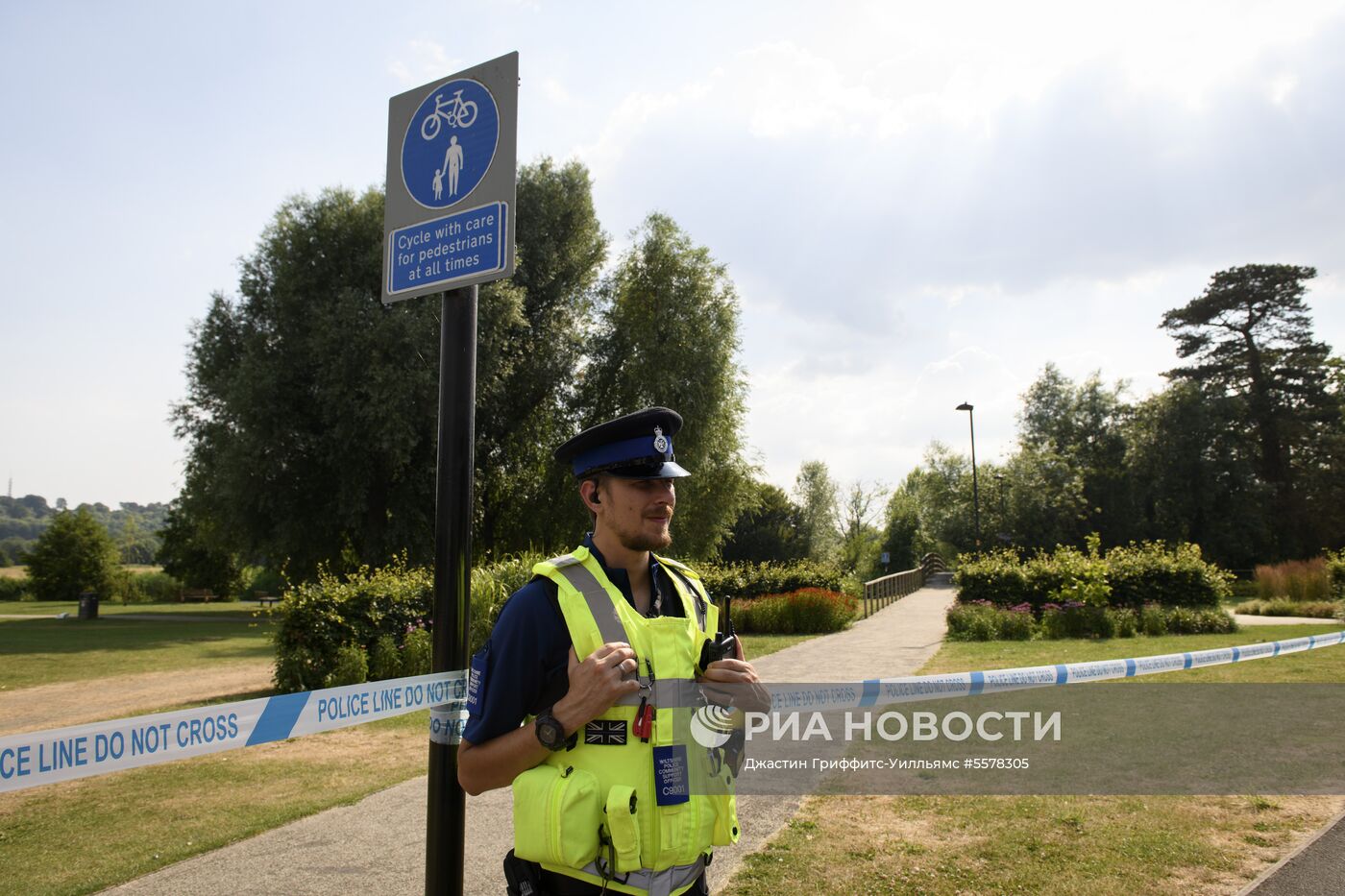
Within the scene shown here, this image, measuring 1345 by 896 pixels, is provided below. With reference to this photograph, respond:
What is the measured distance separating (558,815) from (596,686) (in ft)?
1.09

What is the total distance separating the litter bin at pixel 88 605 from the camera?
3234 cm

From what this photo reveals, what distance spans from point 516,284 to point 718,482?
10.1 m

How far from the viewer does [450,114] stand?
3.21 metres

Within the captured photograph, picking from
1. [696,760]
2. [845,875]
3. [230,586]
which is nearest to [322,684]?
[845,875]

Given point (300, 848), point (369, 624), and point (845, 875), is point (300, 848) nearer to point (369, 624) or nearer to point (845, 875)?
point (845, 875)

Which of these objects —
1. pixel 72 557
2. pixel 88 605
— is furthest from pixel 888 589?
pixel 72 557

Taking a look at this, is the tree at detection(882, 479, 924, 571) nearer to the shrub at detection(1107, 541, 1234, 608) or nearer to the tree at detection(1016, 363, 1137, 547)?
the tree at detection(1016, 363, 1137, 547)

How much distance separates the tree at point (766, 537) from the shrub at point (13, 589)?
1850 inches

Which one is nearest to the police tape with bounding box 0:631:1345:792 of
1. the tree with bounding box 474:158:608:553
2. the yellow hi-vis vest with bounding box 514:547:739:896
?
the yellow hi-vis vest with bounding box 514:547:739:896

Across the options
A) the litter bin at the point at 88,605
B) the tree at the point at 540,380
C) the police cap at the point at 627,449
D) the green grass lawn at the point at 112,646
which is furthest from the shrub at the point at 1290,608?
the litter bin at the point at 88,605

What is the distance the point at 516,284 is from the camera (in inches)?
1116

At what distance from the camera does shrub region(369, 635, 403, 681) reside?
11.8 m

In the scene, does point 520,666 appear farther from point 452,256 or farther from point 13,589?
point 13,589

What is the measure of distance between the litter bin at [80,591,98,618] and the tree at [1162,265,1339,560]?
61.3 m
